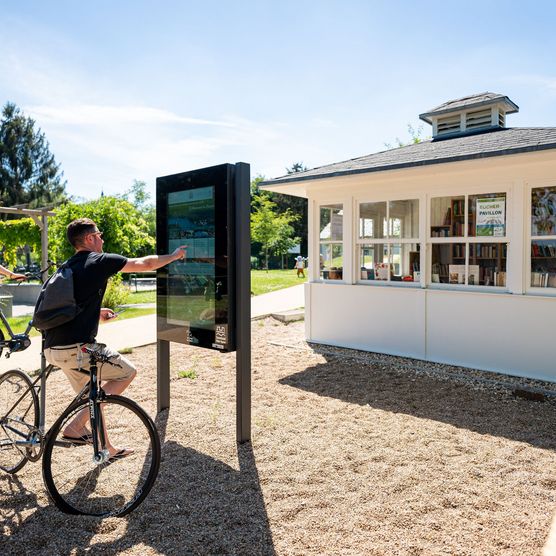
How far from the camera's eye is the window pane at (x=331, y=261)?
899cm

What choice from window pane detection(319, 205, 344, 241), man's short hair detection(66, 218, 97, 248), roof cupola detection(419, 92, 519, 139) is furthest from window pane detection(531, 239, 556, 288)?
man's short hair detection(66, 218, 97, 248)

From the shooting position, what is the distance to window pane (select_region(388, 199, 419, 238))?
8.01 m

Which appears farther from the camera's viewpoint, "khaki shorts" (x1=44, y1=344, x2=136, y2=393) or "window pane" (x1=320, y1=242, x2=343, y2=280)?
"window pane" (x1=320, y1=242, x2=343, y2=280)

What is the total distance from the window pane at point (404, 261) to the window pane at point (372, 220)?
1.15 feet

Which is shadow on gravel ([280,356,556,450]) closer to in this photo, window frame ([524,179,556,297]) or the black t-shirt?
window frame ([524,179,556,297])

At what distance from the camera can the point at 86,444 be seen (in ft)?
11.0

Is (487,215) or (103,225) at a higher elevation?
(103,225)

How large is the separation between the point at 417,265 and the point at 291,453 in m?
4.68

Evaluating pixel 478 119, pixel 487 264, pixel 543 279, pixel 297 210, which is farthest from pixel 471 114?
pixel 297 210

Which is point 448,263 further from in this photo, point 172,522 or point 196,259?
point 172,522

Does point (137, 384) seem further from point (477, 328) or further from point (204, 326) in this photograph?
point (477, 328)

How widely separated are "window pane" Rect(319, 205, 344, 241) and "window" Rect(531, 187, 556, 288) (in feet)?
10.0

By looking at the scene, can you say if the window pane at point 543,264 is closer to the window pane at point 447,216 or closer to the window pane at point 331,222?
the window pane at point 447,216

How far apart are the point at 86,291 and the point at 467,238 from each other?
581 cm
